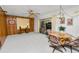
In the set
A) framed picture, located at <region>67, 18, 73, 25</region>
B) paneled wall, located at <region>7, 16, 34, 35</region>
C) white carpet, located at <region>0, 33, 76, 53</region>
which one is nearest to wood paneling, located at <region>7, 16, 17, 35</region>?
paneled wall, located at <region>7, 16, 34, 35</region>

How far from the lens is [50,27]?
9789 millimetres

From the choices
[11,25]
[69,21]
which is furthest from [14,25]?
[69,21]

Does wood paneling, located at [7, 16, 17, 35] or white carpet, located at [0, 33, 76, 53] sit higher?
wood paneling, located at [7, 16, 17, 35]

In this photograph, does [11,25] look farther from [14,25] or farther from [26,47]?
[26,47]

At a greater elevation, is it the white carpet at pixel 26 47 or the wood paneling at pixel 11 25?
the wood paneling at pixel 11 25

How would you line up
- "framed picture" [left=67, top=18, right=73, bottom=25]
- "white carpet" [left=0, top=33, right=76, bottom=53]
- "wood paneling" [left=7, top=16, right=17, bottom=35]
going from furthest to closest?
"wood paneling" [left=7, top=16, right=17, bottom=35], "framed picture" [left=67, top=18, right=73, bottom=25], "white carpet" [left=0, top=33, right=76, bottom=53]

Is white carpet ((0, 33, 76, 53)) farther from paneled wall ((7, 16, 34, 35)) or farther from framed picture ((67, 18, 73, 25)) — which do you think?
paneled wall ((7, 16, 34, 35))

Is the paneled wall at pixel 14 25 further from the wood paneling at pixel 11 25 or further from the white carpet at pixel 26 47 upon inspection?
the white carpet at pixel 26 47

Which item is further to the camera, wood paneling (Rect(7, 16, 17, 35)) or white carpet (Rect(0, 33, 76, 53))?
wood paneling (Rect(7, 16, 17, 35))

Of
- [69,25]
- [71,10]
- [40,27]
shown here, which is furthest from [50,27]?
[71,10]

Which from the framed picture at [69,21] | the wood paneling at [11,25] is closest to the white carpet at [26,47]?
the framed picture at [69,21]

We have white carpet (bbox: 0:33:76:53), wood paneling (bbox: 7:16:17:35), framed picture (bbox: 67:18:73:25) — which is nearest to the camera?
white carpet (bbox: 0:33:76:53)

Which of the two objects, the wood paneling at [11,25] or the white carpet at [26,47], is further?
the wood paneling at [11,25]
